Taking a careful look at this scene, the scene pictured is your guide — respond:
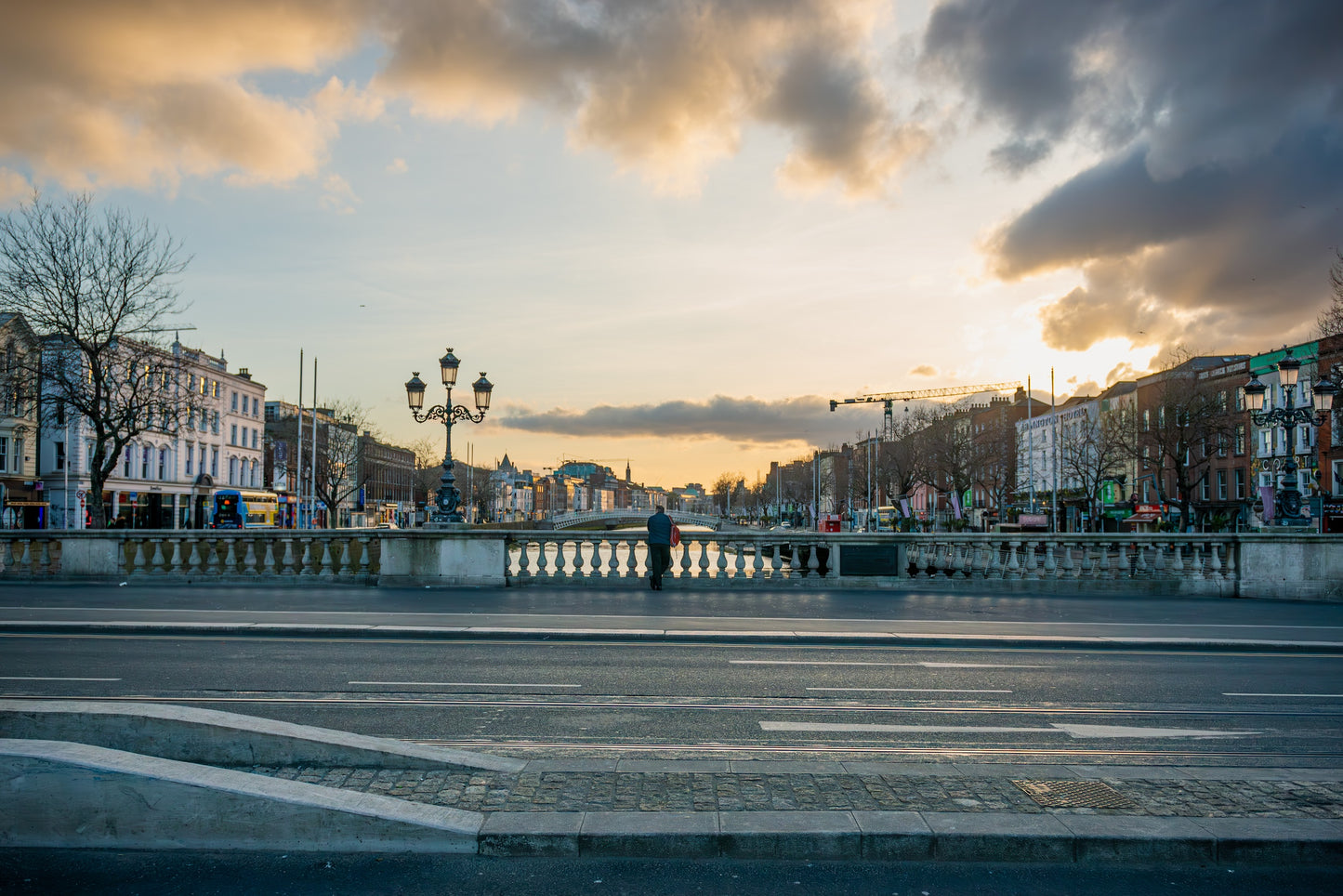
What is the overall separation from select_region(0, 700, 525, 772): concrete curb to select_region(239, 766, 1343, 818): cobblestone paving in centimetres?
8

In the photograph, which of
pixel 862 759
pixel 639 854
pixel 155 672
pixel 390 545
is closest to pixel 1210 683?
pixel 862 759

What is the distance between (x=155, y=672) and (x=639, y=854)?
24.9ft

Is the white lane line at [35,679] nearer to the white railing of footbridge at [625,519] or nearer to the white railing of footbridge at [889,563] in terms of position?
the white railing of footbridge at [889,563]

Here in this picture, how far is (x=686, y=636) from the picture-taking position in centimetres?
1326

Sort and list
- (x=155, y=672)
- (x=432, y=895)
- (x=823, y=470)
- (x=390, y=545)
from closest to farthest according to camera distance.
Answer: (x=432, y=895) → (x=155, y=672) → (x=390, y=545) → (x=823, y=470)

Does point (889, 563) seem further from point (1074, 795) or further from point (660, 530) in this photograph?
point (1074, 795)

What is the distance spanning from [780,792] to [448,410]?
20119 millimetres

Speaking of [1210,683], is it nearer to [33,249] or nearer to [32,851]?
[32,851]

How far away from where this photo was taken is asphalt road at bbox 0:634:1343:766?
24.7ft

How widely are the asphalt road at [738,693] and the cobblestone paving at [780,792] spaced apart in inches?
39.1

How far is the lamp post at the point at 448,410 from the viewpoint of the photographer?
23.0 metres

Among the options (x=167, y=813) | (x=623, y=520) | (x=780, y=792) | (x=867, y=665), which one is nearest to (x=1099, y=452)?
(x=867, y=665)

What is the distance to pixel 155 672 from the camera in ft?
33.5

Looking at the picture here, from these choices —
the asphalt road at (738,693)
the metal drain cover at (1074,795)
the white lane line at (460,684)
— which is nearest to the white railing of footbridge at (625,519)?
the asphalt road at (738,693)
